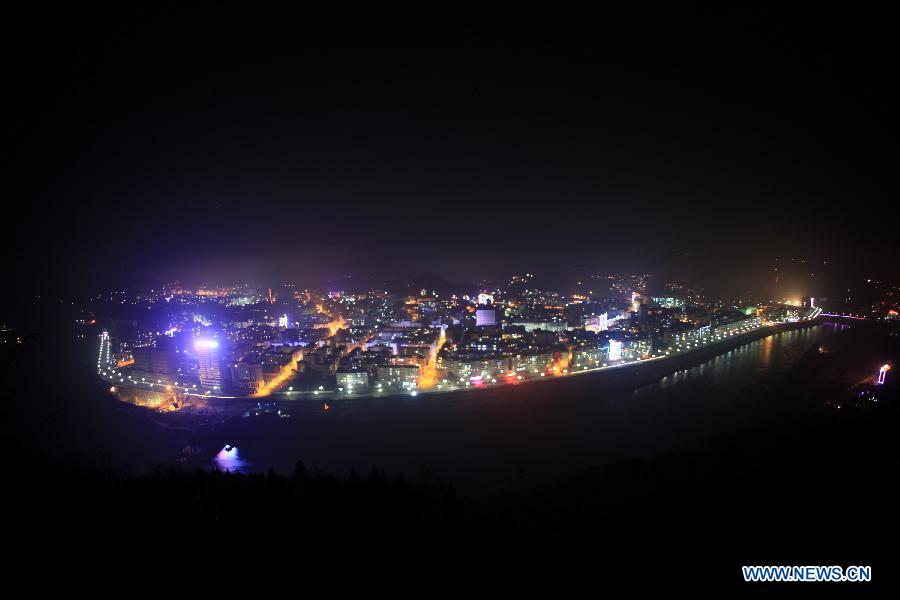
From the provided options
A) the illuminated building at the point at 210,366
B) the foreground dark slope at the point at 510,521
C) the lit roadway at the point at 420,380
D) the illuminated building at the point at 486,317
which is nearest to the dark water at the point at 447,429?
the lit roadway at the point at 420,380

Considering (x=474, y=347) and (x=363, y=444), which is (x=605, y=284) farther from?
(x=363, y=444)

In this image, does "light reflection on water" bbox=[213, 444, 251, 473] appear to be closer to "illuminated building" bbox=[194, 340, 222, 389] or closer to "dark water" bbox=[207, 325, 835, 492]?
"dark water" bbox=[207, 325, 835, 492]

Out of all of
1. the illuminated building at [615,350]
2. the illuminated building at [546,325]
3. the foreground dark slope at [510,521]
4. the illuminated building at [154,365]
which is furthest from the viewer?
the illuminated building at [546,325]

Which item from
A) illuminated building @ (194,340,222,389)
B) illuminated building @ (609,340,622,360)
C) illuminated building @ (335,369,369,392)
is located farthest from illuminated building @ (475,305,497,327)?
illuminated building @ (194,340,222,389)

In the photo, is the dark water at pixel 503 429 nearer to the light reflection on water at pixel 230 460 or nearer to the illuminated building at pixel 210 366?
the light reflection on water at pixel 230 460

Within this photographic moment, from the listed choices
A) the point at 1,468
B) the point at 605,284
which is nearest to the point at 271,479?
the point at 1,468

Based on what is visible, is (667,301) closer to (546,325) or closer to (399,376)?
(546,325)
